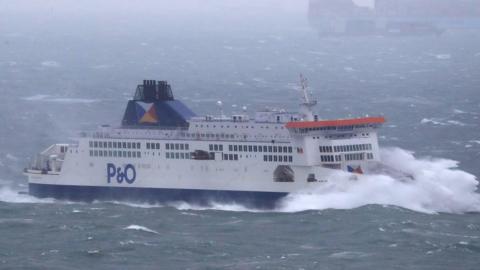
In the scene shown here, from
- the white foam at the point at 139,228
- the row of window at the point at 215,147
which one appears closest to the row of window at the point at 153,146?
the row of window at the point at 215,147

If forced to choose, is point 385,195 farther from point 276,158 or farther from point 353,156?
point 276,158

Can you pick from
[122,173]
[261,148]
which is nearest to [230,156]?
[261,148]

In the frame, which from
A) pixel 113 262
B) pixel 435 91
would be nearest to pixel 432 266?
pixel 113 262

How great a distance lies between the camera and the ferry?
67625 millimetres

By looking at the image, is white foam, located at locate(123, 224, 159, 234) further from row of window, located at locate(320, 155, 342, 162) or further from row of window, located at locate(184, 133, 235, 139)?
row of window, located at locate(320, 155, 342, 162)

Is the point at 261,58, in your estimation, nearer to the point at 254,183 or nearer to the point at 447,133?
the point at 447,133

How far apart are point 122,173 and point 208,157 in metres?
4.80

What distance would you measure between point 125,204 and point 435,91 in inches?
2506

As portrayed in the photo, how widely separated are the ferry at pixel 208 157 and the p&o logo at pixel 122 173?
0.05 m

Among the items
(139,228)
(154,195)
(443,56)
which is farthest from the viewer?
(443,56)

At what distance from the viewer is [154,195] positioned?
69625mm

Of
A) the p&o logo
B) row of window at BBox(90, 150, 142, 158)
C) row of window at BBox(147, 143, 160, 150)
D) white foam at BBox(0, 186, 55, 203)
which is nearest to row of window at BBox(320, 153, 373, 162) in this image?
row of window at BBox(147, 143, 160, 150)

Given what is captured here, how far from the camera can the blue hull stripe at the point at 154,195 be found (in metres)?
67.7

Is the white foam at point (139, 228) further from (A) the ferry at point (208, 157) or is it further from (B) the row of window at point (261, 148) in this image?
(B) the row of window at point (261, 148)
